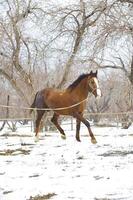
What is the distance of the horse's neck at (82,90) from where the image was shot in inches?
500

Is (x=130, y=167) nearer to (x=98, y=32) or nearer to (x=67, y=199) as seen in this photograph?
(x=67, y=199)

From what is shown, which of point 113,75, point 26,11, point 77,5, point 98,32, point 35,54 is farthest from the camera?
point 113,75

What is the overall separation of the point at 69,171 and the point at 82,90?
504 cm

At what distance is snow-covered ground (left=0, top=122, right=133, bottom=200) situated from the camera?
6.48 metres

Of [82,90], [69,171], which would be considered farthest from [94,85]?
[69,171]

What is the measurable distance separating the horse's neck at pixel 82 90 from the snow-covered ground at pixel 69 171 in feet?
5.33

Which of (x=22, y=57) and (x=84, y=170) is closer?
(x=84, y=170)

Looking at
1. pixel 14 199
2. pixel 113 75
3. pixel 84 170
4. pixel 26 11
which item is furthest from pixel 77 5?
pixel 113 75

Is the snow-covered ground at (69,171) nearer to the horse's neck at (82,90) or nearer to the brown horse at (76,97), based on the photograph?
the brown horse at (76,97)

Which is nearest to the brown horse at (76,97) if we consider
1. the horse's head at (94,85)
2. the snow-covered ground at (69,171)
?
the horse's head at (94,85)

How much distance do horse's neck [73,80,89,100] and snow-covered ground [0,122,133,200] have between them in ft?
5.33

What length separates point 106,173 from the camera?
7.48m

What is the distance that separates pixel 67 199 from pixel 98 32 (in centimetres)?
696

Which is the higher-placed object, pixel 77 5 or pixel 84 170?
pixel 77 5
